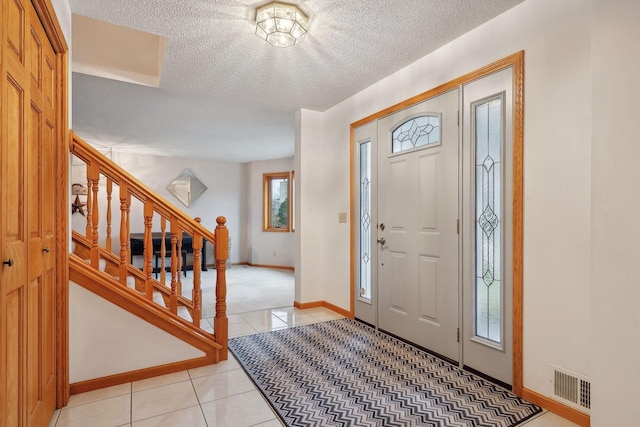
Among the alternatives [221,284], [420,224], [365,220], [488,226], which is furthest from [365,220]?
[221,284]

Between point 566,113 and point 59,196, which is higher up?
point 566,113

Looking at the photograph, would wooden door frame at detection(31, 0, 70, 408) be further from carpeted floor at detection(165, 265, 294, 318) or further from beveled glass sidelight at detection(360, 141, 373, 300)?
beveled glass sidelight at detection(360, 141, 373, 300)

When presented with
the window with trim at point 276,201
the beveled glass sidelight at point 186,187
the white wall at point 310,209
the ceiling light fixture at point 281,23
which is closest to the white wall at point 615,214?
the ceiling light fixture at point 281,23

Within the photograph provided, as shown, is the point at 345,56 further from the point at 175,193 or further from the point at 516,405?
the point at 175,193

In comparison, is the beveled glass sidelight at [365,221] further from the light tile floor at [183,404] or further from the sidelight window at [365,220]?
the light tile floor at [183,404]

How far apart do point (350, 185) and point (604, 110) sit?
236 cm

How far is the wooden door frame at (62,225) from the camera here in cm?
185

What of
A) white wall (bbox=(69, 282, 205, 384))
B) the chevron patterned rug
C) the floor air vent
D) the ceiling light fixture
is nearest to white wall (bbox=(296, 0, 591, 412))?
the floor air vent

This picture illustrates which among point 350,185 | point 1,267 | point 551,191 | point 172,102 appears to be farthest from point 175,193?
point 551,191

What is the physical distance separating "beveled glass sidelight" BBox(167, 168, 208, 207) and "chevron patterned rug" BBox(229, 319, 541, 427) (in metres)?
Result: 4.82

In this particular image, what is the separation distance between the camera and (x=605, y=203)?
52.9 inches

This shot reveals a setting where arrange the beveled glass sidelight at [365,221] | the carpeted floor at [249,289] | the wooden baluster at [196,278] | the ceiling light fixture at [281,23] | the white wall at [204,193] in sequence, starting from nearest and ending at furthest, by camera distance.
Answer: the ceiling light fixture at [281,23] < the wooden baluster at [196,278] < the beveled glass sidelight at [365,221] < the carpeted floor at [249,289] < the white wall at [204,193]

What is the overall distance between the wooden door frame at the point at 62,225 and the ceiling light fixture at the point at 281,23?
1.12 meters

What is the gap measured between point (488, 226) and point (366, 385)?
134 cm
